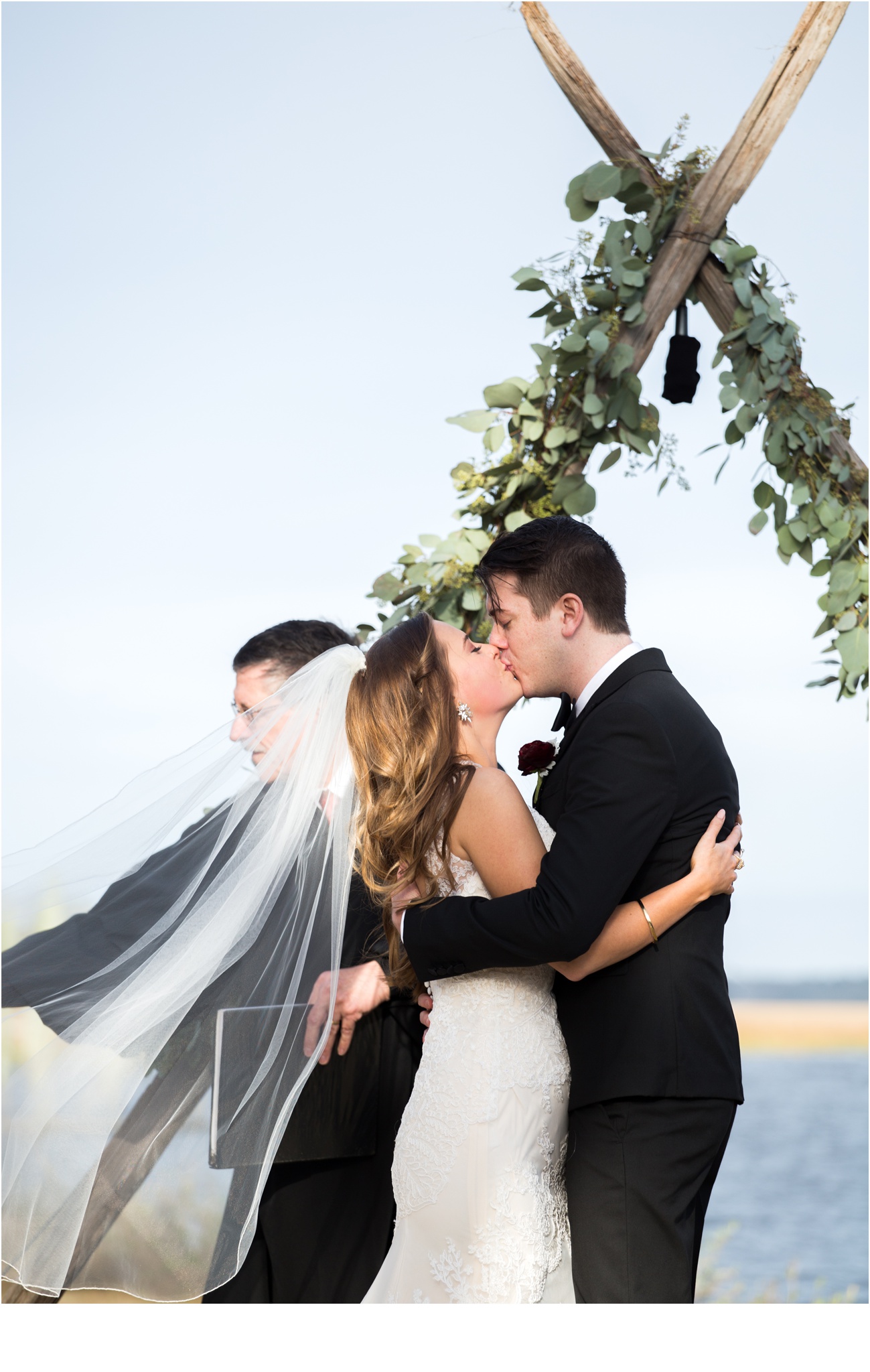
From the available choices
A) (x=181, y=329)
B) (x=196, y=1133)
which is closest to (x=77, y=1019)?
(x=196, y=1133)

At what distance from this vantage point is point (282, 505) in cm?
537

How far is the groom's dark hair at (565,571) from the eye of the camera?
2.36 m

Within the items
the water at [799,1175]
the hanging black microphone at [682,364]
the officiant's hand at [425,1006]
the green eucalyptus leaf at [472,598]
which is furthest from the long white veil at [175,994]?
the water at [799,1175]

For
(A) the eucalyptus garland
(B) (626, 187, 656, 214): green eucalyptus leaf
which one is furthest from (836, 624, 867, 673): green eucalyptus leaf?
(B) (626, 187, 656, 214): green eucalyptus leaf

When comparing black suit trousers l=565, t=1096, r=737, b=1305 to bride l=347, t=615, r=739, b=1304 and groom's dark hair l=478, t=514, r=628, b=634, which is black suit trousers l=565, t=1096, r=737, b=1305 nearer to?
bride l=347, t=615, r=739, b=1304

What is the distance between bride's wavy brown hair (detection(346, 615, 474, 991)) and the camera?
2268mm

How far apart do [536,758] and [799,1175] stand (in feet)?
87.3

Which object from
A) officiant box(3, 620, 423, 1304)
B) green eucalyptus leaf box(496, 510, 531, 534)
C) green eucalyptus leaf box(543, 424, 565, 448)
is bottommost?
officiant box(3, 620, 423, 1304)

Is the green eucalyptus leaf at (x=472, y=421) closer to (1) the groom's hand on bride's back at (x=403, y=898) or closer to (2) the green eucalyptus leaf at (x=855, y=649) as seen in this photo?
(2) the green eucalyptus leaf at (x=855, y=649)

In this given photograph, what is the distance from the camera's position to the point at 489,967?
2.14m

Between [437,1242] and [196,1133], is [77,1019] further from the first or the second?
[437,1242]

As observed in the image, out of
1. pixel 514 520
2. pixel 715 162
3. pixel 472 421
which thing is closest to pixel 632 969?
pixel 514 520

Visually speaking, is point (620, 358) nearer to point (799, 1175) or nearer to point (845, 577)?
point (845, 577)

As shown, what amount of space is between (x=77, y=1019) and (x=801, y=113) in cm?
306
